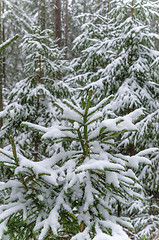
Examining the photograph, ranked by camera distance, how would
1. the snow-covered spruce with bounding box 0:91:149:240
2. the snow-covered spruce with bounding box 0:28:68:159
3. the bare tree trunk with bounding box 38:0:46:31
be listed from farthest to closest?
the bare tree trunk with bounding box 38:0:46:31, the snow-covered spruce with bounding box 0:28:68:159, the snow-covered spruce with bounding box 0:91:149:240

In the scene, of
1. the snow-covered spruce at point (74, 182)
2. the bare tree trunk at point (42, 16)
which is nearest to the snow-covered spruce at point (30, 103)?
the bare tree trunk at point (42, 16)

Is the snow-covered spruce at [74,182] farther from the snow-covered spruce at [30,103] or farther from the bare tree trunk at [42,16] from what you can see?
the bare tree trunk at [42,16]

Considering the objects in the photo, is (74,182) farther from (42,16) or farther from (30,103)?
(42,16)

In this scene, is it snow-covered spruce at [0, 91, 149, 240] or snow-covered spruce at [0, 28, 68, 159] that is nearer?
snow-covered spruce at [0, 91, 149, 240]

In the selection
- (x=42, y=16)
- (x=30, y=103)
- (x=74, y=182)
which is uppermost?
(x=42, y=16)

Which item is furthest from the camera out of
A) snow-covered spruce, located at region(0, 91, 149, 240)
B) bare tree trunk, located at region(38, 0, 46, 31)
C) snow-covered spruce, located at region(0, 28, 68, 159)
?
bare tree trunk, located at region(38, 0, 46, 31)

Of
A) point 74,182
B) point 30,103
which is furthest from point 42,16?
point 74,182

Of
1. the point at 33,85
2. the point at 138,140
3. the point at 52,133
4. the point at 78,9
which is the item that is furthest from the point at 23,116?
the point at 78,9

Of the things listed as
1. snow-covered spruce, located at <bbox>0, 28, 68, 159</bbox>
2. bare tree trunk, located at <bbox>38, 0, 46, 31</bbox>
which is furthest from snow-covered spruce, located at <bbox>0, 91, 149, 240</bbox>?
bare tree trunk, located at <bbox>38, 0, 46, 31</bbox>

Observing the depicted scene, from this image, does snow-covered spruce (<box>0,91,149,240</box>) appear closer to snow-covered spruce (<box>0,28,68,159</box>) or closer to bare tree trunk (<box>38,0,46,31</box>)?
snow-covered spruce (<box>0,28,68,159</box>)

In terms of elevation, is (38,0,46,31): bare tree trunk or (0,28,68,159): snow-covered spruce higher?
(38,0,46,31): bare tree trunk

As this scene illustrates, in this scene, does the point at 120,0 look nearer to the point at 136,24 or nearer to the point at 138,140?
the point at 136,24

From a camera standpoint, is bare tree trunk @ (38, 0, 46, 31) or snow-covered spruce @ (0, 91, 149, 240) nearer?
snow-covered spruce @ (0, 91, 149, 240)

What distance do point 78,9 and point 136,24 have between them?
18.6m
